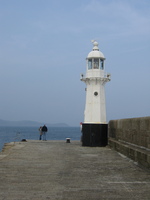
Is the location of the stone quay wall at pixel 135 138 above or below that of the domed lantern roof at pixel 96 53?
below

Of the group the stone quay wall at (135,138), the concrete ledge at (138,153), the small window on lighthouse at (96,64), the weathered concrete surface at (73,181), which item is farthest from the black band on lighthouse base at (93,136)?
the weathered concrete surface at (73,181)

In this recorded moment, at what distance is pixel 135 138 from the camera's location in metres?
11.4

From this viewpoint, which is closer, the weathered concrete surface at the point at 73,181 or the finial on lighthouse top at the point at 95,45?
the weathered concrete surface at the point at 73,181

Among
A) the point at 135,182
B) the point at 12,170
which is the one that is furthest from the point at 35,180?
the point at 135,182

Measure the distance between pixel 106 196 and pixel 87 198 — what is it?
367 mm

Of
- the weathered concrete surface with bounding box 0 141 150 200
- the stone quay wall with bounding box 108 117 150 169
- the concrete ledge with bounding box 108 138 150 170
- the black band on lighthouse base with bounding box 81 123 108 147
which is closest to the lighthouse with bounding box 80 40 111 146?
the black band on lighthouse base with bounding box 81 123 108 147

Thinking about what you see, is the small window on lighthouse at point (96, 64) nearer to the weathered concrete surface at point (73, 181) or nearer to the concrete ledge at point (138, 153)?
the concrete ledge at point (138, 153)

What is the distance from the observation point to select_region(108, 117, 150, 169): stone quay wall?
373 inches

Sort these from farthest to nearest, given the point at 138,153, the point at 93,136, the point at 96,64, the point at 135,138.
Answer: the point at 96,64, the point at 93,136, the point at 135,138, the point at 138,153

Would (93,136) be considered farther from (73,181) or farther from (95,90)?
(73,181)

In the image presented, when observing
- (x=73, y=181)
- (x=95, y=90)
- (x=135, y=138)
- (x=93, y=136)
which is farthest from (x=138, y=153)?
(x=95, y=90)

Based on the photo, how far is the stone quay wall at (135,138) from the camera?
373 inches

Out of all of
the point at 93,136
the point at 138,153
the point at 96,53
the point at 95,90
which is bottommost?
the point at 138,153

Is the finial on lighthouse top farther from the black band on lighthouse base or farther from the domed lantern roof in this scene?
the black band on lighthouse base
